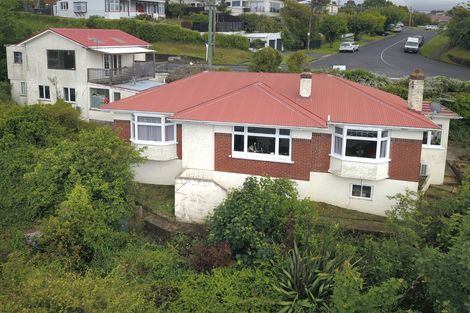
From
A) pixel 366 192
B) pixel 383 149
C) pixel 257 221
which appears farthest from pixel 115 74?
pixel 257 221

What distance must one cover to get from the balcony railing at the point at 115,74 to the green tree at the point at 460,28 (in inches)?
1509

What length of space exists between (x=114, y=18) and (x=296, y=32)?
81.8ft

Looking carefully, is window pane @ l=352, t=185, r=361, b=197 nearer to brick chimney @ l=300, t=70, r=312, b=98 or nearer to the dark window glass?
brick chimney @ l=300, t=70, r=312, b=98

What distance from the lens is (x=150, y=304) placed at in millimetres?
13016

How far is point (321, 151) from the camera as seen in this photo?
18.3m

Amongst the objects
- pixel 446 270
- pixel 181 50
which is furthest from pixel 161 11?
pixel 446 270

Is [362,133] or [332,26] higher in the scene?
[332,26]

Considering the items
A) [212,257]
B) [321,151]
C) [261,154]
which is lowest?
[212,257]

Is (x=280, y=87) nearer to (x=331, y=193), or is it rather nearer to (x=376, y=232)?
(x=331, y=193)

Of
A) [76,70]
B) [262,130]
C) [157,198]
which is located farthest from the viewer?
[76,70]

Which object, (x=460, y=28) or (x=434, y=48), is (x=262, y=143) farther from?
(x=434, y=48)

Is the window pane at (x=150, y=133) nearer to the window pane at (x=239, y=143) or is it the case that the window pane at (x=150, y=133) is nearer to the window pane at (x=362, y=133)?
the window pane at (x=239, y=143)

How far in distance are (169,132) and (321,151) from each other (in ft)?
20.1

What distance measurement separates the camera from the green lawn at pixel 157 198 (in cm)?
1889
